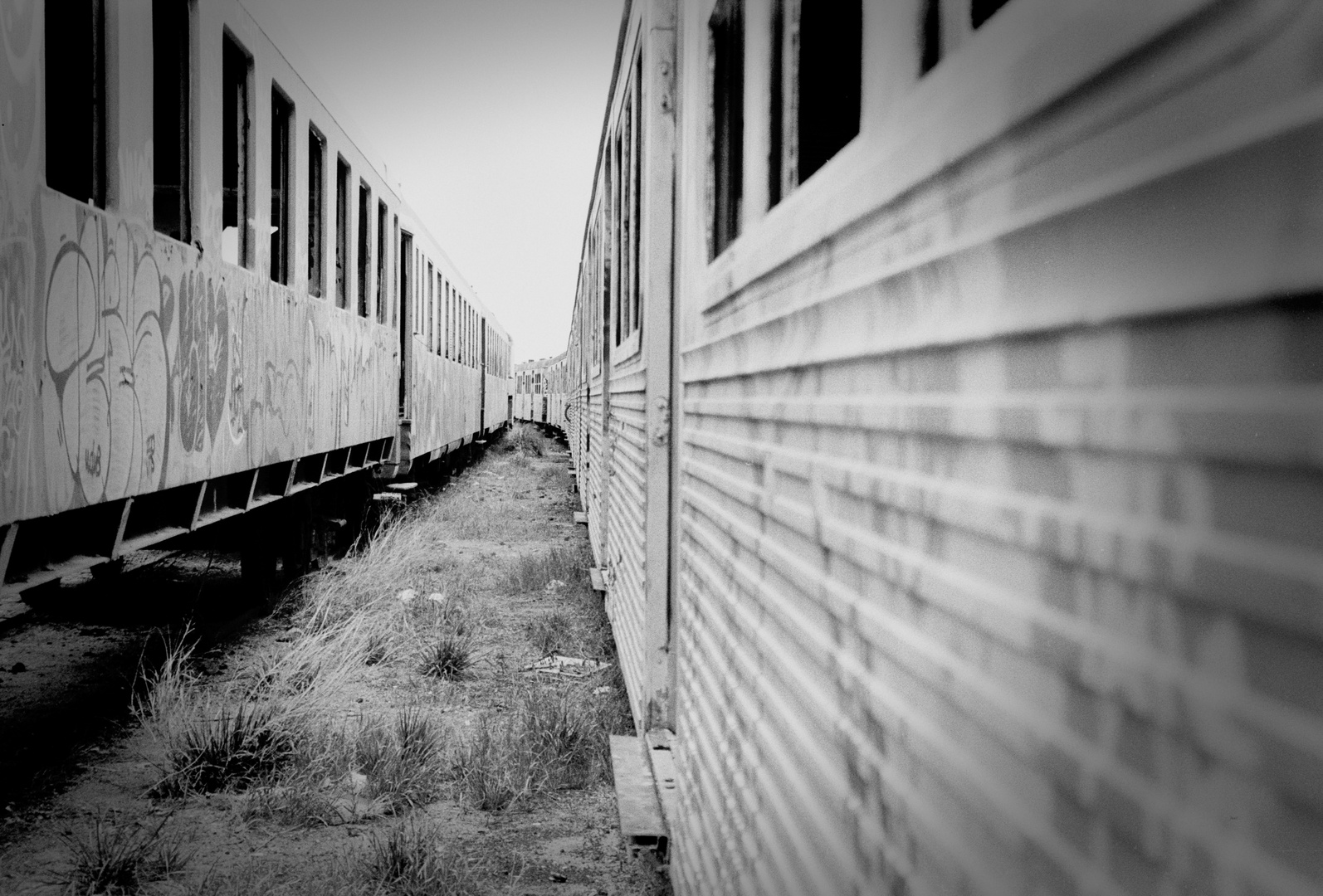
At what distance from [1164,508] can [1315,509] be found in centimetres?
11

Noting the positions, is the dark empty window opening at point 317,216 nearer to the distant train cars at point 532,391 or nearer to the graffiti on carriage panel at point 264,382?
the graffiti on carriage panel at point 264,382

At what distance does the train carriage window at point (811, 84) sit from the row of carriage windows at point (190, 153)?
9.15 ft

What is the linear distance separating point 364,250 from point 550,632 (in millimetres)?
3910

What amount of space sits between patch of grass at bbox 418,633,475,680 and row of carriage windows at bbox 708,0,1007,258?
12.1 ft

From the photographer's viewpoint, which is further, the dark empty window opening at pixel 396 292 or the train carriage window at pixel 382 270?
the dark empty window opening at pixel 396 292

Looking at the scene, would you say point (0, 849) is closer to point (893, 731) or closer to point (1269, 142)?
point (893, 731)

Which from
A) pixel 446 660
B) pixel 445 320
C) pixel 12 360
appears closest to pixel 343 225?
pixel 446 660

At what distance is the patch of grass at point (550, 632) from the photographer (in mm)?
6125

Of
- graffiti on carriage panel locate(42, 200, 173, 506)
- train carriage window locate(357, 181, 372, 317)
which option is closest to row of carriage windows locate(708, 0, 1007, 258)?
graffiti on carriage panel locate(42, 200, 173, 506)

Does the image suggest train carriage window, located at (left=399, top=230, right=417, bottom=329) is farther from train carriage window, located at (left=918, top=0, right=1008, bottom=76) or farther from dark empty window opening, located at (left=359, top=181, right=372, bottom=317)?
train carriage window, located at (left=918, top=0, right=1008, bottom=76)

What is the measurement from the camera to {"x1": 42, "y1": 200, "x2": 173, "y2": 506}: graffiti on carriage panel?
334 centimetres

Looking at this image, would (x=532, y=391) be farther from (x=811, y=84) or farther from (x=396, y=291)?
(x=811, y=84)

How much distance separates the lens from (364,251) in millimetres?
8344

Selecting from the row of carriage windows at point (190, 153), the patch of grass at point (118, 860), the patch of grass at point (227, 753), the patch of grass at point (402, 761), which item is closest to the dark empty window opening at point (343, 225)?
the row of carriage windows at point (190, 153)
